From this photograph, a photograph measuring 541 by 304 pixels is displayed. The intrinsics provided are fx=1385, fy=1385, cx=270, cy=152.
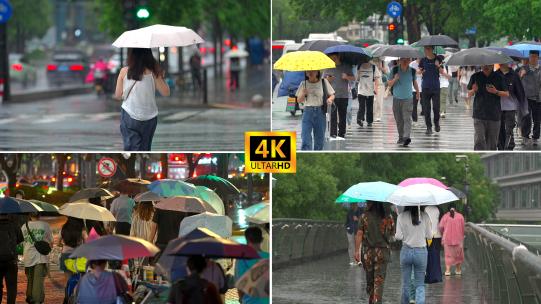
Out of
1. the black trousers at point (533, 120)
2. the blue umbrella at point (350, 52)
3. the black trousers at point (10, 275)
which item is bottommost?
the black trousers at point (10, 275)

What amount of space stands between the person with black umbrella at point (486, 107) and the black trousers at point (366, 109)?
19.3 feet

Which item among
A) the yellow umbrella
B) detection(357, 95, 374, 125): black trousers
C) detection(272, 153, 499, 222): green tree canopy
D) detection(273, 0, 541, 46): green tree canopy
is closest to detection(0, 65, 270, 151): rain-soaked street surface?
detection(357, 95, 374, 125): black trousers

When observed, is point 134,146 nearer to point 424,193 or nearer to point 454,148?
point 424,193

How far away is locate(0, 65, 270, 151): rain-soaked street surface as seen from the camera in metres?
27.7

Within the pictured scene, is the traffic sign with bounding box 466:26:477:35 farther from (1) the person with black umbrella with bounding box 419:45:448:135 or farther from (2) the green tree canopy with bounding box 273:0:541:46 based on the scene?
(1) the person with black umbrella with bounding box 419:45:448:135

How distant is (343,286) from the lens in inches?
733

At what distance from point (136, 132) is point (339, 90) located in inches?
248

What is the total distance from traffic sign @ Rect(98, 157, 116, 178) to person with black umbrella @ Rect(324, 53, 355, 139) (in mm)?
3557

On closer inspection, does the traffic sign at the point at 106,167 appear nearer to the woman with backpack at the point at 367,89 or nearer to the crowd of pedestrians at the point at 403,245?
the crowd of pedestrians at the point at 403,245

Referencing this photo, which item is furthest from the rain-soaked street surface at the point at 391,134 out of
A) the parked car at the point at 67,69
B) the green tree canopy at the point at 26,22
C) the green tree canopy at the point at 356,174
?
the green tree canopy at the point at 26,22

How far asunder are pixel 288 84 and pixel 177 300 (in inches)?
407

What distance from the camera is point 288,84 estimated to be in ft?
69.8

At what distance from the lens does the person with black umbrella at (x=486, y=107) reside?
1939 cm

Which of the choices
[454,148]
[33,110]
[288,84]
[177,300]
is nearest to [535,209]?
[454,148]
